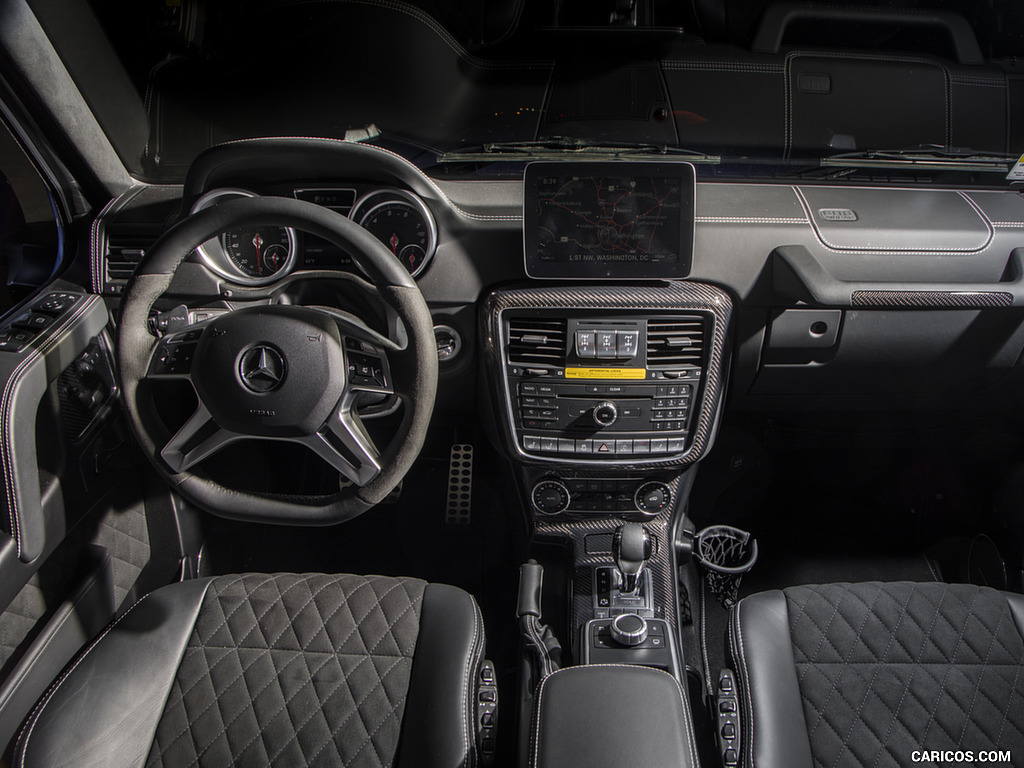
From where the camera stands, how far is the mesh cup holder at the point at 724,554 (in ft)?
7.14

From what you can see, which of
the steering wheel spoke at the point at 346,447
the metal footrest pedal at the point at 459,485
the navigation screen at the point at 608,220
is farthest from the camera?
the metal footrest pedal at the point at 459,485

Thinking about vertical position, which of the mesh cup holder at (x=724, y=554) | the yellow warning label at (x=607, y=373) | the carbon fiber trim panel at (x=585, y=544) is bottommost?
the mesh cup holder at (x=724, y=554)

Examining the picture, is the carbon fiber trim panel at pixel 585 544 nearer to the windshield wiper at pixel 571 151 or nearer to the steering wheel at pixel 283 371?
the steering wheel at pixel 283 371

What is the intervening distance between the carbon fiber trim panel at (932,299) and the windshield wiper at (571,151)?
0.55m

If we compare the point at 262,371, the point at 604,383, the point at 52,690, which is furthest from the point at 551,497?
the point at 52,690

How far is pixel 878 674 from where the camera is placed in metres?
1.51

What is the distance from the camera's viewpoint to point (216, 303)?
1.71m

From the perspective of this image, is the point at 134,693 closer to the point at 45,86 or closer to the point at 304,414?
the point at 304,414

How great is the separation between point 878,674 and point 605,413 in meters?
0.85

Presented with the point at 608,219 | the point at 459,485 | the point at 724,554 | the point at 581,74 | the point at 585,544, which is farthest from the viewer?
the point at 459,485

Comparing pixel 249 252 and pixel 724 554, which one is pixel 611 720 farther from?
pixel 249 252

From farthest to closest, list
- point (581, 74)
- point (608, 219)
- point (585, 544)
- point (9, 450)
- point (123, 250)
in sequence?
point (581, 74) < point (585, 544) < point (123, 250) < point (608, 219) < point (9, 450)

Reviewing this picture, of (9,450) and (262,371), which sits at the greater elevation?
(262,371)

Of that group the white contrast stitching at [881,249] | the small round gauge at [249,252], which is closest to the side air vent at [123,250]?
the small round gauge at [249,252]
